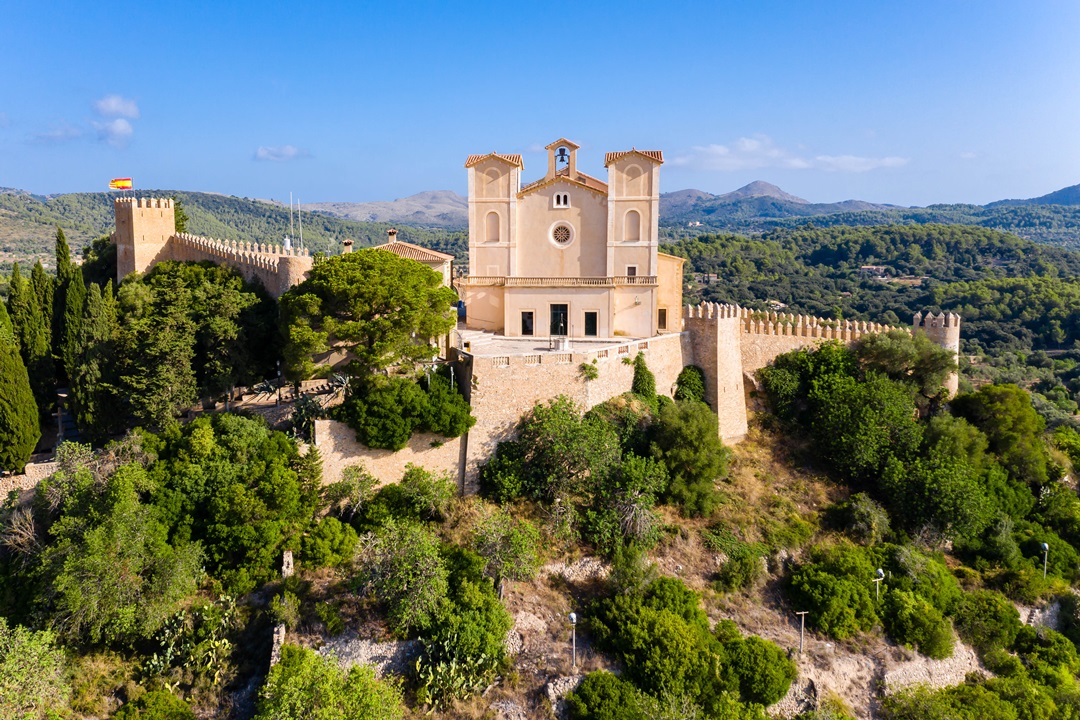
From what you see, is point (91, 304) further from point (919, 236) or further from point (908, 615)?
point (919, 236)

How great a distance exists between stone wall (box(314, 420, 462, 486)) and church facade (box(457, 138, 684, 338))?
23.8 feet

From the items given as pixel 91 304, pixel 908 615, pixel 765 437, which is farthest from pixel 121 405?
pixel 908 615

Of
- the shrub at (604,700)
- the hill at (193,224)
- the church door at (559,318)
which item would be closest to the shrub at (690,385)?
the church door at (559,318)

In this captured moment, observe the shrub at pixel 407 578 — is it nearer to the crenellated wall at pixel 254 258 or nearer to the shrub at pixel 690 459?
the shrub at pixel 690 459

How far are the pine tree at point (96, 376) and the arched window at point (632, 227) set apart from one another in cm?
1954

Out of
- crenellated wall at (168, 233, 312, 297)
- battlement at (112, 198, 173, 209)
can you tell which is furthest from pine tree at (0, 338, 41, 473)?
battlement at (112, 198, 173, 209)

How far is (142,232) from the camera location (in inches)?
1395

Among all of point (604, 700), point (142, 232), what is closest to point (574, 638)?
point (604, 700)

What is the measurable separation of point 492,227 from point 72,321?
16726mm

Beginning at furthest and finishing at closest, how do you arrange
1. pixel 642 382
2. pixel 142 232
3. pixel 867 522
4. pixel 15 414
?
pixel 142 232
pixel 642 382
pixel 867 522
pixel 15 414

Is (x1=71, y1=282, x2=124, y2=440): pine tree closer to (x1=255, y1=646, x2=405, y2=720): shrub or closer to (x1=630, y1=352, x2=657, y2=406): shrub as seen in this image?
(x1=255, y1=646, x2=405, y2=720): shrub

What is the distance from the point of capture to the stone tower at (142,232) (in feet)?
115

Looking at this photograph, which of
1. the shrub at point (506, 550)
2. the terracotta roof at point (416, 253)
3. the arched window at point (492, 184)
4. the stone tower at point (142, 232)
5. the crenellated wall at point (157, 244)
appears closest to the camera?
the shrub at point (506, 550)

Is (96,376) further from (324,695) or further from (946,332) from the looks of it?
(946,332)
